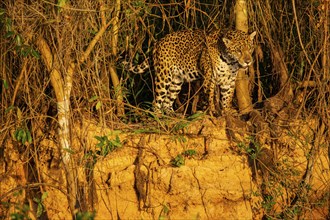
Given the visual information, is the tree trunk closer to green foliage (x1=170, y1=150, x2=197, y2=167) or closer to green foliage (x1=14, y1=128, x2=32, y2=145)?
green foliage (x1=170, y1=150, x2=197, y2=167)

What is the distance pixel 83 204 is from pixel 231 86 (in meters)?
2.89

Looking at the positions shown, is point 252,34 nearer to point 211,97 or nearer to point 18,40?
point 211,97

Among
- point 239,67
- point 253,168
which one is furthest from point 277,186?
point 239,67

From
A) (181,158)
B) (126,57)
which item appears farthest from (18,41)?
(126,57)

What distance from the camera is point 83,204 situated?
8492 millimetres

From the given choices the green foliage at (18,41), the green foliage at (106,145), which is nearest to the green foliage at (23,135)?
the green foliage at (106,145)

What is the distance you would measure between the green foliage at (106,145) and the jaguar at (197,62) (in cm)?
149

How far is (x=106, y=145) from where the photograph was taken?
8.63 m

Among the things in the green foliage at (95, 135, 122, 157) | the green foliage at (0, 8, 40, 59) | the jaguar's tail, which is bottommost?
the green foliage at (95, 135, 122, 157)

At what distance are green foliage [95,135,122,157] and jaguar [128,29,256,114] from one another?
1494 millimetres

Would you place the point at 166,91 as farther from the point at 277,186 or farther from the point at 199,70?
the point at 277,186

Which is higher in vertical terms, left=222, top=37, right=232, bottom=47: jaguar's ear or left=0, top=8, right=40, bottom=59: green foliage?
left=0, top=8, right=40, bottom=59: green foliage

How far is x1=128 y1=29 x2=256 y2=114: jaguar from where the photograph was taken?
10273 mm

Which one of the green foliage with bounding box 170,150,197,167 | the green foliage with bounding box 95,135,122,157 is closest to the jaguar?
the green foliage with bounding box 170,150,197,167
